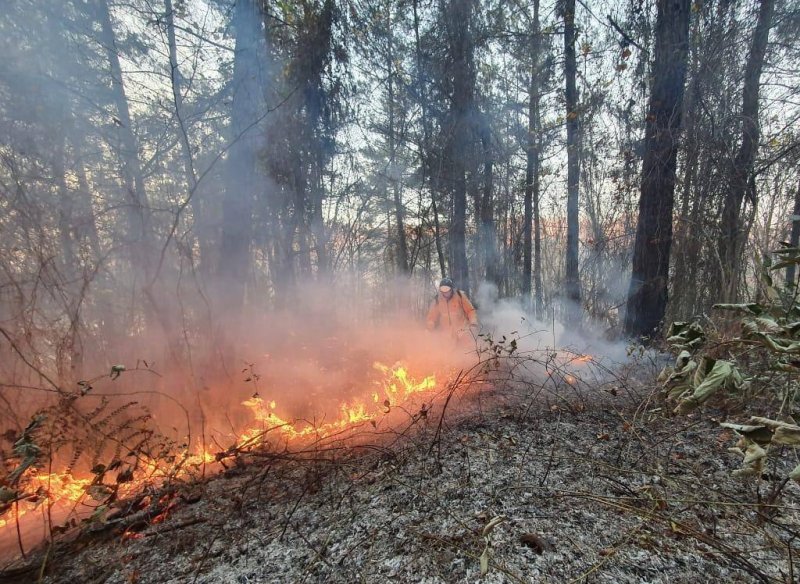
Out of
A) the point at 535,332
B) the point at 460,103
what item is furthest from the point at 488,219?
the point at 535,332

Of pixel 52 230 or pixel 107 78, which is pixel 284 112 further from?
pixel 52 230

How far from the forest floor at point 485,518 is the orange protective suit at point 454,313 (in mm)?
3000

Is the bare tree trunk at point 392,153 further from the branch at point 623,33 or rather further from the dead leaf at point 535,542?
the dead leaf at point 535,542

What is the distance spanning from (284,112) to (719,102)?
22.0ft

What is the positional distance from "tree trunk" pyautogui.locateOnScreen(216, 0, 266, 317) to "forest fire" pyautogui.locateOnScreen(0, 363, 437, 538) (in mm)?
2556

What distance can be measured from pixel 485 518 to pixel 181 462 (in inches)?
89.2

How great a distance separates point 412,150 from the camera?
10945 mm

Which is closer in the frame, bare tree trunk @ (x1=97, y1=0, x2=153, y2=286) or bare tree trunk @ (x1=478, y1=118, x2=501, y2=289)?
bare tree trunk @ (x1=97, y1=0, x2=153, y2=286)

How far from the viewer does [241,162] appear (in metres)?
5.95

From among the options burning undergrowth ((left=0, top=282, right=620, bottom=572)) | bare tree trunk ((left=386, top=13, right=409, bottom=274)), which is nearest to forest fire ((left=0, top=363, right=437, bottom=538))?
burning undergrowth ((left=0, top=282, right=620, bottom=572))

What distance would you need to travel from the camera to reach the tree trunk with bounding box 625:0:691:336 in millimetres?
4898

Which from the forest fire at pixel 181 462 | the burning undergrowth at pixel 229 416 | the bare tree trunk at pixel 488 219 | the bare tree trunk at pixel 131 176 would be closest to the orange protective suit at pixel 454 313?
the burning undergrowth at pixel 229 416

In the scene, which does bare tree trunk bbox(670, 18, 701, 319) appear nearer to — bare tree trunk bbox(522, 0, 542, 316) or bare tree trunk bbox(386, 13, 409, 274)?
bare tree trunk bbox(522, 0, 542, 316)

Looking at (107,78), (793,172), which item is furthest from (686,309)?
(107,78)
